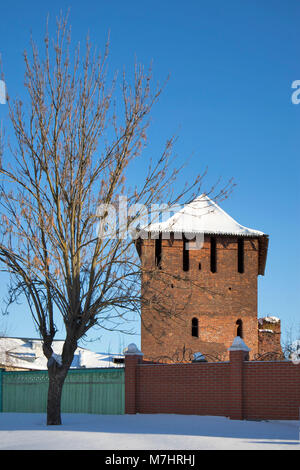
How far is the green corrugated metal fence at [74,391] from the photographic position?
18.7 m

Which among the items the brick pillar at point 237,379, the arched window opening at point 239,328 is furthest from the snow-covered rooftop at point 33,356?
the brick pillar at point 237,379

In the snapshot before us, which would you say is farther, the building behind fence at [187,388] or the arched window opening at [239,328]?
the arched window opening at [239,328]

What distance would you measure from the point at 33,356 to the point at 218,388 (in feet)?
82.1

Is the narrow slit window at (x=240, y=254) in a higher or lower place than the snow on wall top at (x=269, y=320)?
higher

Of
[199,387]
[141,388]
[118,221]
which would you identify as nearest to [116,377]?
[141,388]

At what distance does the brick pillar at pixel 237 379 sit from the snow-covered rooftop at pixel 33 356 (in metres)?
20.6

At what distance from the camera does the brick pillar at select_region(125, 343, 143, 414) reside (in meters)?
17.5

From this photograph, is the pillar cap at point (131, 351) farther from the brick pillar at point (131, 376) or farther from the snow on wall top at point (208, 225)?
the snow on wall top at point (208, 225)

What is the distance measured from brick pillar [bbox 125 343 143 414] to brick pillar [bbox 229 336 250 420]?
3380mm

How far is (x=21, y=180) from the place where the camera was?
14.3 m

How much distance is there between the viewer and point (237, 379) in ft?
50.7

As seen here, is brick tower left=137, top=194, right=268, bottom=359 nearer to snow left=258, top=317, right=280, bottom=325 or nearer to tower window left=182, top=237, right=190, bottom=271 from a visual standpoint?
tower window left=182, top=237, right=190, bottom=271
